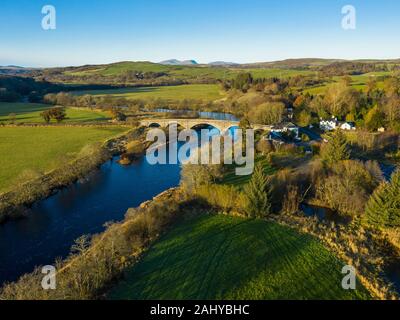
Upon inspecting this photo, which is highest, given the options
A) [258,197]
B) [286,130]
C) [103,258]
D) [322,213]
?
[286,130]

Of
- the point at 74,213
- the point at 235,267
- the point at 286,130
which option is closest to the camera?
the point at 235,267

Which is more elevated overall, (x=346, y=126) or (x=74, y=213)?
(x=346, y=126)

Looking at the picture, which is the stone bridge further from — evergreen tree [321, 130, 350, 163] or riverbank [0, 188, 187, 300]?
riverbank [0, 188, 187, 300]

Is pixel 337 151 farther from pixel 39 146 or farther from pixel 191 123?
pixel 39 146

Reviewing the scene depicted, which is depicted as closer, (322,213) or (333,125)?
(322,213)

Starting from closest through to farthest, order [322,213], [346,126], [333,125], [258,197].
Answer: [258,197] < [322,213] < [346,126] < [333,125]

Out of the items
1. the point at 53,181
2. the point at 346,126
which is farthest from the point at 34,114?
the point at 346,126

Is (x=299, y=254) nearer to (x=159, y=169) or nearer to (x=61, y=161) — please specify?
(x=159, y=169)
